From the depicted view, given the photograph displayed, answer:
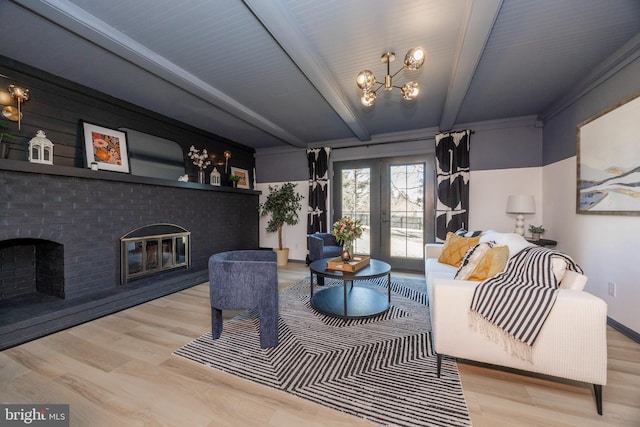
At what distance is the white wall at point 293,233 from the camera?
544cm

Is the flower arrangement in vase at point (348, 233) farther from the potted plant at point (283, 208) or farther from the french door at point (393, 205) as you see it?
the potted plant at point (283, 208)

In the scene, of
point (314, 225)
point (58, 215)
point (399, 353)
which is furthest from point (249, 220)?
point (399, 353)

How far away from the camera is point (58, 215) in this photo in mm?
2568

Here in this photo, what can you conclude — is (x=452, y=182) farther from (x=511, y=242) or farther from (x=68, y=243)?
(x=68, y=243)

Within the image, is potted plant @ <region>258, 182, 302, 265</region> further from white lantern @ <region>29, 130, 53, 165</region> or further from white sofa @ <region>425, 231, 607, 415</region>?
white sofa @ <region>425, 231, 607, 415</region>

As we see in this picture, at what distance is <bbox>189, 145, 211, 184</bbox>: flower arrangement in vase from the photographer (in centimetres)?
428

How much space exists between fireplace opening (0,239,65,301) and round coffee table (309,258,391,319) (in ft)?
8.87

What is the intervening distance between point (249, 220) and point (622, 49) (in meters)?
5.48

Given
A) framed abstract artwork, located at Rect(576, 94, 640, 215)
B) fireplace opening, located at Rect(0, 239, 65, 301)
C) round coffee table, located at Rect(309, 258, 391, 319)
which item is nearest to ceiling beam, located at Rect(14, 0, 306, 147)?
fireplace opening, located at Rect(0, 239, 65, 301)

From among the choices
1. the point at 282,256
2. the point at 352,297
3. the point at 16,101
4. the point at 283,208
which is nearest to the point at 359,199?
the point at 283,208

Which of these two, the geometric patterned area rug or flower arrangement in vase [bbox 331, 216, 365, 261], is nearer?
the geometric patterned area rug

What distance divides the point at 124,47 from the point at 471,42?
9.25 ft

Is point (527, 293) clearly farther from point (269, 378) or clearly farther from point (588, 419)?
point (269, 378)

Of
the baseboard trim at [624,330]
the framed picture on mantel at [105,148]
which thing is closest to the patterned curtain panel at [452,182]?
the baseboard trim at [624,330]
